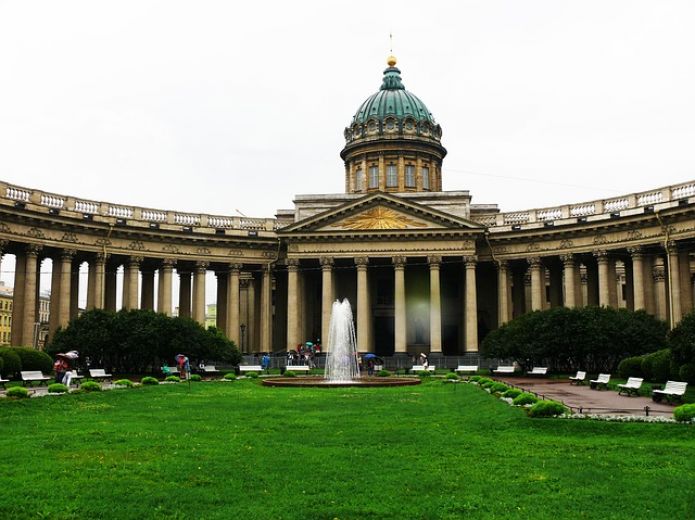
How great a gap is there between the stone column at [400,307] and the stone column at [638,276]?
17.7 metres

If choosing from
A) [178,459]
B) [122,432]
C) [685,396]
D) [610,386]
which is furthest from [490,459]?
[610,386]

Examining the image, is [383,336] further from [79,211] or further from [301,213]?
[79,211]

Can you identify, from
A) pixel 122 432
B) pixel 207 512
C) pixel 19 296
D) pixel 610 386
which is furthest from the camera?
pixel 19 296

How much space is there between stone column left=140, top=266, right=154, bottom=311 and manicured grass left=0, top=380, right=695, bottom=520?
40.7 m

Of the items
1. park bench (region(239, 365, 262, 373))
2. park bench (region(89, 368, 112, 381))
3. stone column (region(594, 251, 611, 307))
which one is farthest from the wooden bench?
stone column (region(594, 251, 611, 307))

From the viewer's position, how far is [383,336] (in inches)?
2689

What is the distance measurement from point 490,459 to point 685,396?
1525 cm

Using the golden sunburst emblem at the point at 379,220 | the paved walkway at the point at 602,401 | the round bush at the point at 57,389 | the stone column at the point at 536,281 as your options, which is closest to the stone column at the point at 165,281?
the golden sunburst emblem at the point at 379,220

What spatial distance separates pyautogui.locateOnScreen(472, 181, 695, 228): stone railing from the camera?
2055 inches

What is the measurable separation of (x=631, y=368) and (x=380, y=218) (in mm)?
27470

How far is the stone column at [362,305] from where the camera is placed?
198 ft

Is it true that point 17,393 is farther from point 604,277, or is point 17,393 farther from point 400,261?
point 604,277

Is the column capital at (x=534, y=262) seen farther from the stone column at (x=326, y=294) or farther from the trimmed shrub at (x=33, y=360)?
the trimmed shrub at (x=33, y=360)

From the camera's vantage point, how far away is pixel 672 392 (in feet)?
80.6
